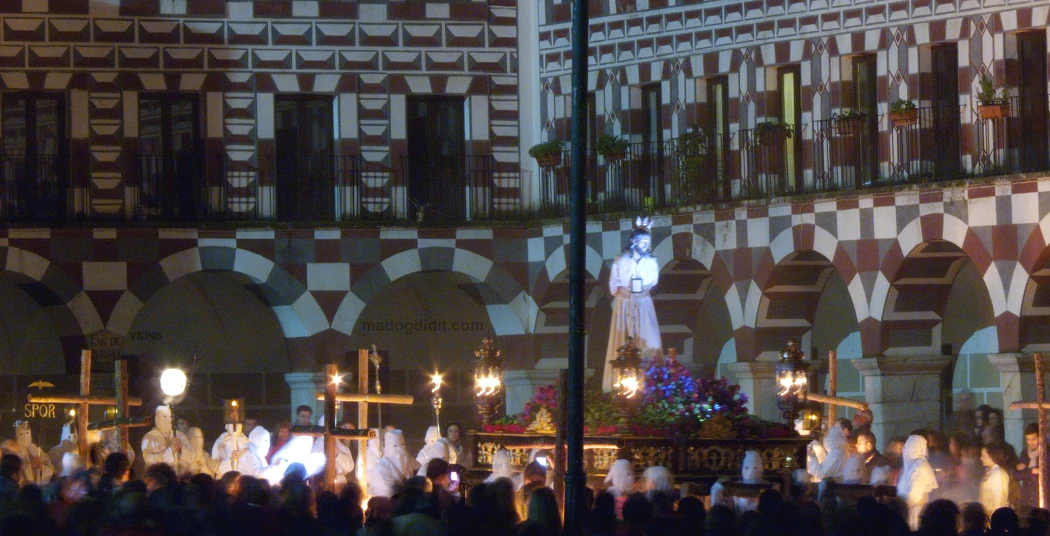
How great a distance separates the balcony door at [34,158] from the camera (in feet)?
87.8

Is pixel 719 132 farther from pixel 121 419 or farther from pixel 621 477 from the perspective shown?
pixel 121 419

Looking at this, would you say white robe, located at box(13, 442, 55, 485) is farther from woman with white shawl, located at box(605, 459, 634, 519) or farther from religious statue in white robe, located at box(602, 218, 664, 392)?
woman with white shawl, located at box(605, 459, 634, 519)

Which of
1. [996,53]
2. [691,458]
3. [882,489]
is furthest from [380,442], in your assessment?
[996,53]

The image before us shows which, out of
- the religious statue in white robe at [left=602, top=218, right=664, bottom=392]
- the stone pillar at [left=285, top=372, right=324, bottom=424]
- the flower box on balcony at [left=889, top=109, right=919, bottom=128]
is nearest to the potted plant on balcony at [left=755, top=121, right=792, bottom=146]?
the flower box on balcony at [left=889, top=109, right=919, bottom=128]

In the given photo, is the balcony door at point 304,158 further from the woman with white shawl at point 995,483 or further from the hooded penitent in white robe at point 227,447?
the woman with white shawl at point 995,483

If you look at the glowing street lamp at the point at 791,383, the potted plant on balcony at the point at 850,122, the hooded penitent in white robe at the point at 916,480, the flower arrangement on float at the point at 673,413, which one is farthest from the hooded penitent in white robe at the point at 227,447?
the potted plant on balcony at the point at 850,122

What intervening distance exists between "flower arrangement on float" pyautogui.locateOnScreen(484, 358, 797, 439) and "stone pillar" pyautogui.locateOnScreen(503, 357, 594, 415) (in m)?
9.33

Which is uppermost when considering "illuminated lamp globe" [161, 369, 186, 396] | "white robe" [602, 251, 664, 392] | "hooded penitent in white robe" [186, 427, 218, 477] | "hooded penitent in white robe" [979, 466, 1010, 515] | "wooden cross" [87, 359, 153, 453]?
"white robe" [602, 251, 664, 392]

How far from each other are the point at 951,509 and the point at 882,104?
51.0 feet

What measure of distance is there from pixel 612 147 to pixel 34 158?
815cm

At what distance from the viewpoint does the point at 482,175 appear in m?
28.0

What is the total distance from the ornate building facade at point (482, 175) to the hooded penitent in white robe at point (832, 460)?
5991 millimetres

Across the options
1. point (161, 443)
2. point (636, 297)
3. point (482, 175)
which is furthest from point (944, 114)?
point (161, 443)

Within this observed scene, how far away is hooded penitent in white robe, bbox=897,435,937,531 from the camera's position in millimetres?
16609
